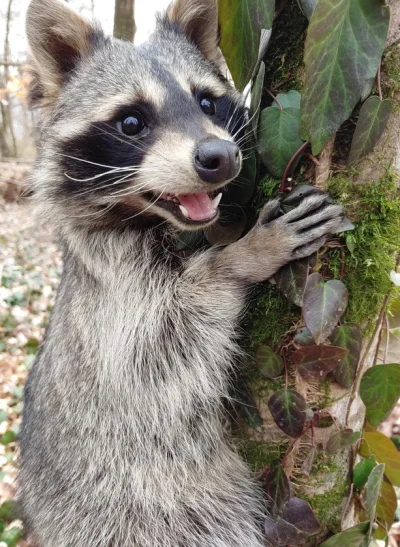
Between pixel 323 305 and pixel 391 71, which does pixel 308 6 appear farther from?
pixel 323 305

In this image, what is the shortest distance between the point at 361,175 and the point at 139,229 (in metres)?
1.07

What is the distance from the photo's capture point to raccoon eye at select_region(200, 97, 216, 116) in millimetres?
2486

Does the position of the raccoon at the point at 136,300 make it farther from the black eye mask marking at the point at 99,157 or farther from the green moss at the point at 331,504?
the green moss at the point at 331,504

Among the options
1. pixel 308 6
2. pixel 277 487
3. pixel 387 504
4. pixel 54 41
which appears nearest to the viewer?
pixel 308 6

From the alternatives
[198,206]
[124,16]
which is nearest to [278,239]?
[198,206]

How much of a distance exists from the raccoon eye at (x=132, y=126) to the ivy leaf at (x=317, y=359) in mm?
1154

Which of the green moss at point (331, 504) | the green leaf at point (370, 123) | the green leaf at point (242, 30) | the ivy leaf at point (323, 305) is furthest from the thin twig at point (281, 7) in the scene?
the green moss at point (331, 504)

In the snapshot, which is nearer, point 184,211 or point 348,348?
point 348,348

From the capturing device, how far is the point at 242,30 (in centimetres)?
188

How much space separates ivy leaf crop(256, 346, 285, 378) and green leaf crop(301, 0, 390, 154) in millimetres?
810

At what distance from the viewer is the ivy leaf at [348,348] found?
1831 mm

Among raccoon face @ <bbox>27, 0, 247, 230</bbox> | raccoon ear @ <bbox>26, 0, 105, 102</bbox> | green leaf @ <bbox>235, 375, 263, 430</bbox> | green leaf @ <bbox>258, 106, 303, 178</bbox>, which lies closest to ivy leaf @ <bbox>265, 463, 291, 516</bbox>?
green leaf @ <bbox>235, 375, 263, 430</bbox>

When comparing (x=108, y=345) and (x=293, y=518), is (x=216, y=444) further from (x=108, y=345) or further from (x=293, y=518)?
(x=108, y=345)

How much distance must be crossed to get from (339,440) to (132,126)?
1.50 metres
